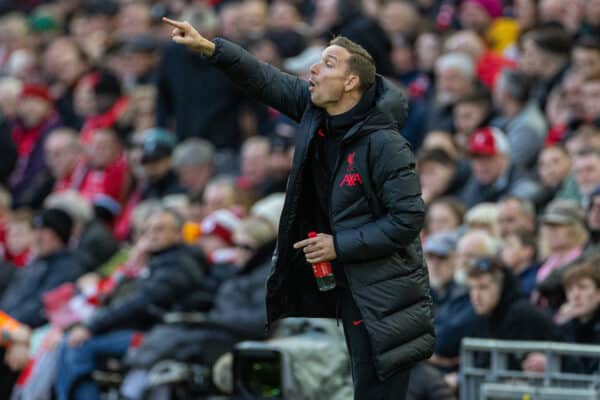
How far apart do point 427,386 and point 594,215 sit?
1663 mm

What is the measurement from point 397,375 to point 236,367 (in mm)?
2614

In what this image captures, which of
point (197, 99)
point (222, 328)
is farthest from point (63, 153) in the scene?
point (222, 328)

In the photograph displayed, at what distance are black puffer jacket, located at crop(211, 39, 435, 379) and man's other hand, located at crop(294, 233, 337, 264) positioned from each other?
35 millimetres

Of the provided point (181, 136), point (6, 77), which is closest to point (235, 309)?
point (181, 136)

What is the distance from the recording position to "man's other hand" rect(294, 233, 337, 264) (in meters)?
6.61

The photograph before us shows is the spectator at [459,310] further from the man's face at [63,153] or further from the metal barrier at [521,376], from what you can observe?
the man's face at [63,153]

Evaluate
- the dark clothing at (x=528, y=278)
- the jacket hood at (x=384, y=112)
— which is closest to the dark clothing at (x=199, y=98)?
the dark clothing at (x=528, y=278)

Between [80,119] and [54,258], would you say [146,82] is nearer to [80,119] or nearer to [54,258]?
[80,119]

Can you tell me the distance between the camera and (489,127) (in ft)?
41.3

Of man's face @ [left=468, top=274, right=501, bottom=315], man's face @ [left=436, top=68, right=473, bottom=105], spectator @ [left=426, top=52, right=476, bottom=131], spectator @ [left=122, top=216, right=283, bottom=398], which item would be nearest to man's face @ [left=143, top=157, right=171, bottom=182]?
spectator @ [left=426, top=52, right=476, bottom=131]

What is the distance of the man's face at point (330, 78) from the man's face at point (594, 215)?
135 inches

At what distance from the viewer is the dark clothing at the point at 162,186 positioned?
1409 centimetres

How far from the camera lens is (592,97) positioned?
11500 mm

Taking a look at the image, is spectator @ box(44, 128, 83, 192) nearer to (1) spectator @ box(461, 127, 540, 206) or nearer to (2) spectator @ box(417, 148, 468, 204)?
(2) spectator @ box(417, 148, 468, 204)
